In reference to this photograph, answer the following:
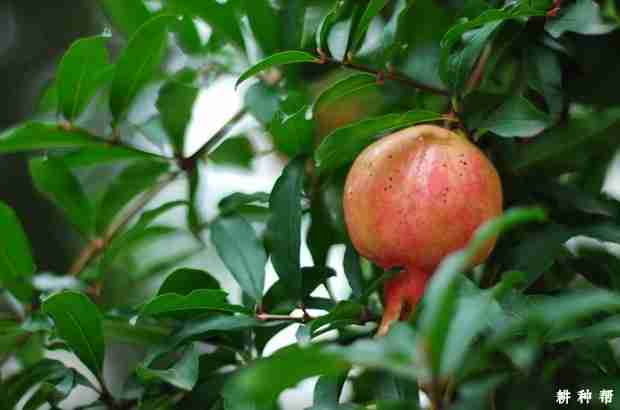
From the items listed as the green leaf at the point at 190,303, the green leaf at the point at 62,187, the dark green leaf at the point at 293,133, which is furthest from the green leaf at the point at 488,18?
the green leaf at the point at 62,187

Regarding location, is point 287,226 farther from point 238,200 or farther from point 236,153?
point 236,153

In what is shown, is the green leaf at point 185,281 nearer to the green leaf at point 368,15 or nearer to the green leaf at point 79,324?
the green leaf at point 79,324

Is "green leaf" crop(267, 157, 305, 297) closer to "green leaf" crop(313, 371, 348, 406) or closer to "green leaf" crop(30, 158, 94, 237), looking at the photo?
"green leaf" crop(313, 371, 348, 406)

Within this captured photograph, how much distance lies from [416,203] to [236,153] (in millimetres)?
315

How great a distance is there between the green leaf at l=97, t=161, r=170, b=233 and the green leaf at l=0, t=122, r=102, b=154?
8 cm

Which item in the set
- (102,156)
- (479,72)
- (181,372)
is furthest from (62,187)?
(479,72)

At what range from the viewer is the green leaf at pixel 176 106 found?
0.67m

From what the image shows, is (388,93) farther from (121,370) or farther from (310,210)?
(121,370)

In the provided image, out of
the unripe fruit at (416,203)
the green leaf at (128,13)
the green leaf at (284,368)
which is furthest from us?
the green leaf at (128,13)

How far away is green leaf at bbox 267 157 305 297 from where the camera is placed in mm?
547

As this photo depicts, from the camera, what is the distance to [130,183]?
729 millimetres

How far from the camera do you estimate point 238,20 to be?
0.65 m

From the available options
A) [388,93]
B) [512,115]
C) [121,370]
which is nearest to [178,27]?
[388,93]

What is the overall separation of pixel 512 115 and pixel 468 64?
0.05 metres
